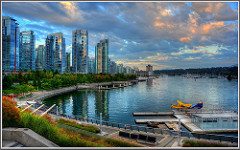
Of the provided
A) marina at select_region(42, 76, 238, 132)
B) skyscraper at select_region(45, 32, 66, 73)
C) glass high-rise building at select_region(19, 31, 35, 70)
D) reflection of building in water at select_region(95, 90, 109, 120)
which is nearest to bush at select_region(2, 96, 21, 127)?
marina at select_region(42, 76, 238, 132)

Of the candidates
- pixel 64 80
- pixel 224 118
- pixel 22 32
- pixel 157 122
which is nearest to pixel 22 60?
pixel 22 32

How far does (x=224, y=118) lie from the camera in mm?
22828

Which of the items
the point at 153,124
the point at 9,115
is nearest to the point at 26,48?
the point at 153,124

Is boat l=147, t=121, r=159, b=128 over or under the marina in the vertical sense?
over

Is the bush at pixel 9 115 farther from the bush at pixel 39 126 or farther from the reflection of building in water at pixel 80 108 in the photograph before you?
the reflection of building in water at pixel 80 108

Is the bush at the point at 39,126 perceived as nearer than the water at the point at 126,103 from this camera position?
Yes

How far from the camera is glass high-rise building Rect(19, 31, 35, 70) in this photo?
399ft

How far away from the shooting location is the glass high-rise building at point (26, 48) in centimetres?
12175

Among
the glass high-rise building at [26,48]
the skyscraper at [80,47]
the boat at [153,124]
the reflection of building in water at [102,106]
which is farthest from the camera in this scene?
the skyscraper at [80,47]

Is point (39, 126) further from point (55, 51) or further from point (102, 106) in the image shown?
point (55, 51)

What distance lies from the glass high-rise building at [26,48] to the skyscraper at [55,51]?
28.4 metres

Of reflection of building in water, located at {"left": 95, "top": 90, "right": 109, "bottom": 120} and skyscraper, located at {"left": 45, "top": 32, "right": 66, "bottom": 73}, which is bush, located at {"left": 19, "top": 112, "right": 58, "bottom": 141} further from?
skyscraper, located at {"left": 45, "top": 32, "right": 66, "bottom": 73}

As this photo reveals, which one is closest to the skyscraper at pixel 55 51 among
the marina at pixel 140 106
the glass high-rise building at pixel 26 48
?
the glass high-rise building at pixel 26 48

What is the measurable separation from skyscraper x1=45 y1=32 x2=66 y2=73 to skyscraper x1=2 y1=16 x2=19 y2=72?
74.4 meters
